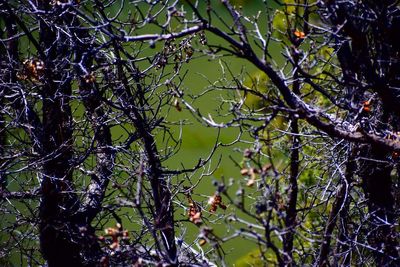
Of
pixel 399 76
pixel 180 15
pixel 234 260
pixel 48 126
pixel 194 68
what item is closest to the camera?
pixel 180 15

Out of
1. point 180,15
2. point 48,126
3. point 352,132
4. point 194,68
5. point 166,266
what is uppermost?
point 194,68

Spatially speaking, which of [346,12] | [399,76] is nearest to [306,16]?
[399,76]

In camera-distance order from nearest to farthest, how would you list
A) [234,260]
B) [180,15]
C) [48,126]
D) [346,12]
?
[180,15] → [346,12] → [48,126] → [234,260]

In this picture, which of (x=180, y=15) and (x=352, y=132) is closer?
(x=180, y=15)

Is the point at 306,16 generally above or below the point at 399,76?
above

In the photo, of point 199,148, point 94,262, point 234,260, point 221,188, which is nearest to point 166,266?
point 221,188

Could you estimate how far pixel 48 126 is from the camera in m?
5.55

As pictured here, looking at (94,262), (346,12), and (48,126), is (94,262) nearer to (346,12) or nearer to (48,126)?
(48,126)

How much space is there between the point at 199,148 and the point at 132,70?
4656mm

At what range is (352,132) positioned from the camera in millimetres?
4324

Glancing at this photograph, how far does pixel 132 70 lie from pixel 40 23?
38.7 inches

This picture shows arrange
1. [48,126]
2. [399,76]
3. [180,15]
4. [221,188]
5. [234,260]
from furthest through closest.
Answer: [234,260], [48,126], [399,76], [180,15], [221,188]

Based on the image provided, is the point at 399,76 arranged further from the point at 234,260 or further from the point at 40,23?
the point at 234,260

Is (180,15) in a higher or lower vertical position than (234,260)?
lower
